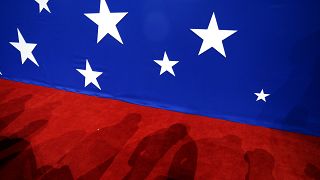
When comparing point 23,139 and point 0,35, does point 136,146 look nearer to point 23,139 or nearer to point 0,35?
point 23,139

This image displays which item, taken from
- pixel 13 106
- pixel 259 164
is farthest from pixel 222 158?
pixel 13 106

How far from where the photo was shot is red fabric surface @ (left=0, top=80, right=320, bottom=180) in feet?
8.36

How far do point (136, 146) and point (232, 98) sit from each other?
1.48 meters

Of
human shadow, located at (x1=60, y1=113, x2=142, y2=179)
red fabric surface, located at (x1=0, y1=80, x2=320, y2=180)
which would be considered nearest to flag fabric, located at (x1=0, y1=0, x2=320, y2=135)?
red fabric surface, located at (x1=0, y1=80, x2=320, y2=180)

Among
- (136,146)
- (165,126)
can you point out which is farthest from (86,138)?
(165,126)

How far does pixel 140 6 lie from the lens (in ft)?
10.0

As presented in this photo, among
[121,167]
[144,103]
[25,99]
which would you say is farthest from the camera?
[25,99]

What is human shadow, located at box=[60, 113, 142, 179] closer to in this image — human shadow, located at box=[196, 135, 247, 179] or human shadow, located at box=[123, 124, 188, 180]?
human shadow, located at box=[123, 124, 188, 180]

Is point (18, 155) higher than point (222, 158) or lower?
lower

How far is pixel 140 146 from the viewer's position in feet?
9.53

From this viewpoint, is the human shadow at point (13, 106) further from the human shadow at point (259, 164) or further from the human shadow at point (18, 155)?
the human shadow at point (259, 164)

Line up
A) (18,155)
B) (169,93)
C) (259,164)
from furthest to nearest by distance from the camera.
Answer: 1. (169,93)
2. (18,155)
3. (259,164)

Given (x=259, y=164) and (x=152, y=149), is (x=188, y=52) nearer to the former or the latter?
(x=152, y=149)

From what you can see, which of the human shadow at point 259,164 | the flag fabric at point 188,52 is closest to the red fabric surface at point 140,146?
the human shadow at point 259,164
